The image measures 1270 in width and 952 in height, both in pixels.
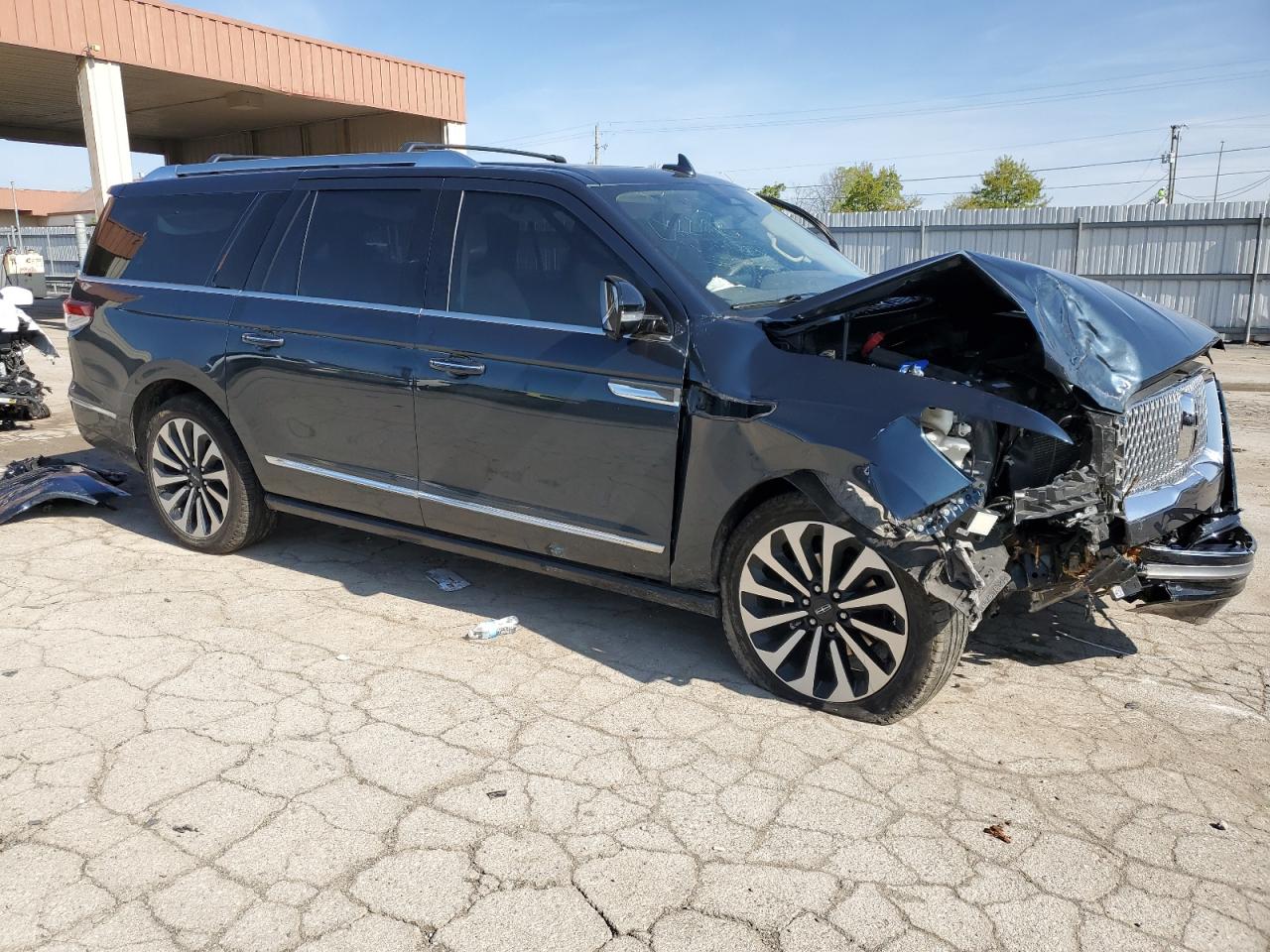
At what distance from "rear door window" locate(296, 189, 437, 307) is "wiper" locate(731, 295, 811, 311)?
57.2 inches

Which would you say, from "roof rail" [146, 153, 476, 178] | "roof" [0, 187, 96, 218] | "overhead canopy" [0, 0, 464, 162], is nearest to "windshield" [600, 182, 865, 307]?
"roof rail" [146, 153, 476, 178]

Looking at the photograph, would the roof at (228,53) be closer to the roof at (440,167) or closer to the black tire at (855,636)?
the roof at (440,167)

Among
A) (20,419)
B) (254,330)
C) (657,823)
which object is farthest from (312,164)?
(20,419)

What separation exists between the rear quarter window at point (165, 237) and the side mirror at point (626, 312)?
2452 millimetres

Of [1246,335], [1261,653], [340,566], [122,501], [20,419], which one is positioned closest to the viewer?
[1261,653]

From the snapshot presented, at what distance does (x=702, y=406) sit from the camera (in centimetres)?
367

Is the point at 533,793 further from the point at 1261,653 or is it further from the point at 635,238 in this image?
the point at 1261,653

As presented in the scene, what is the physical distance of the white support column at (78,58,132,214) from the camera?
49.4ft

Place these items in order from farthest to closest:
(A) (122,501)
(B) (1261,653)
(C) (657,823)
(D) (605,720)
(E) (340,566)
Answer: (A) (122,501), (E) (340,566), (B) (1261,653), (D) (605,720), (C) (657,823)

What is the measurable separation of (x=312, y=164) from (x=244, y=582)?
2101 mm

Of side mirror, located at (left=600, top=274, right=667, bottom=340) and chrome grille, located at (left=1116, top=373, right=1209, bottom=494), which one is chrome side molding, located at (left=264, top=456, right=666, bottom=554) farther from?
chrome grille, located at (left=1116, top=373, right=1209, bottom=494)

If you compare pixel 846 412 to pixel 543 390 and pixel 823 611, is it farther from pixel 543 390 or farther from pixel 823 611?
pixel 543 390

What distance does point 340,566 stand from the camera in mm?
5293

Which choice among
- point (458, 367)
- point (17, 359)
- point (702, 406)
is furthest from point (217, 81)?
point (702, 406)
